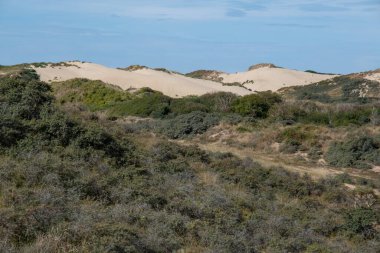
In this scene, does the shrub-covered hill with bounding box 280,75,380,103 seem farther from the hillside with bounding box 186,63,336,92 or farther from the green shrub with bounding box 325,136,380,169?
the green shrub with bounding box 325,136,380,169

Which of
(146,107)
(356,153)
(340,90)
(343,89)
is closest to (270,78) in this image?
(340,90)

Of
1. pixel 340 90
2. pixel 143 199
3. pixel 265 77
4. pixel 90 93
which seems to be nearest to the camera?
pixel 143 199

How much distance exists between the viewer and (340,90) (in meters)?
59.5

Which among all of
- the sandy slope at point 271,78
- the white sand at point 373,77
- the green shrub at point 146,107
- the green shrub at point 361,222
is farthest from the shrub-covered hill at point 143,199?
the sandy slope at point 271,78

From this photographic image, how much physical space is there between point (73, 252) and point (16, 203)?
1.84 metres

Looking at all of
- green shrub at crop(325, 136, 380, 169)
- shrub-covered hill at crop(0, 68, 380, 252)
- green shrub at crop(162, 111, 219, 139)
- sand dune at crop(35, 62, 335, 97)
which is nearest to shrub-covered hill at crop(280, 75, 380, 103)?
sand dune at crop(35, 62, 335, 97)

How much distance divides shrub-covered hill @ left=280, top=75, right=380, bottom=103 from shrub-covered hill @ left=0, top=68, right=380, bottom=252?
119ft

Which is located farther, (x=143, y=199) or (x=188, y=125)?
(x=188, y=125)

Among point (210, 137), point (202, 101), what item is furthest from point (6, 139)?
point (202, 101)

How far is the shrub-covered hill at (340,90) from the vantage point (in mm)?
54562

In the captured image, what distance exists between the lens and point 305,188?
55.3 ft

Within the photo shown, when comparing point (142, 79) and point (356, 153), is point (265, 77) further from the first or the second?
point (356, 153)

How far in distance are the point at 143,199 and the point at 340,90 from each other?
2071 inches

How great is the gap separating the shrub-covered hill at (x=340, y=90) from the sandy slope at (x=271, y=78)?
699 cm
